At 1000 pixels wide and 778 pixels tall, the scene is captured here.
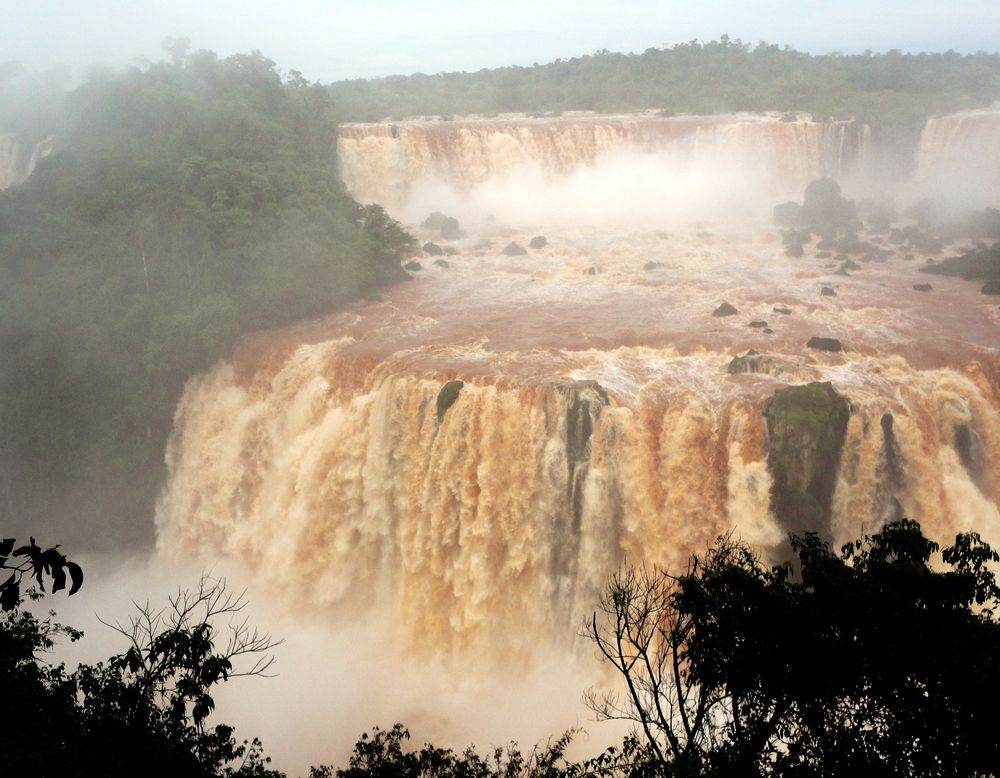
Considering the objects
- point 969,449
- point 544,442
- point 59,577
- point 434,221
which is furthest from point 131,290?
point 969,449

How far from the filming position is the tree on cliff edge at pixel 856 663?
5309 millimetres

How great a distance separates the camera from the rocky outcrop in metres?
13.7

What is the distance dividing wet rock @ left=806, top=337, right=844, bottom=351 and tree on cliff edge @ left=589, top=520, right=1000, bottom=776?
38.8 feet

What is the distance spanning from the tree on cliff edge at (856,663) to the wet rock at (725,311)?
46.3 feet

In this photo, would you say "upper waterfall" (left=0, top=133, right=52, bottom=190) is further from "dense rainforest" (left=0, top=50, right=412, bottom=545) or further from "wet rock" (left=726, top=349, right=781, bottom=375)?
"wet rock" (left=726, top=349, right=781, bottom=375)

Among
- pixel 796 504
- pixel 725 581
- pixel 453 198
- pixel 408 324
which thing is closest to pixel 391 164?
pixel 453 198

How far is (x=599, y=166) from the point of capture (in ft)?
121

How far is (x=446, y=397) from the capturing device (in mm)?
15352

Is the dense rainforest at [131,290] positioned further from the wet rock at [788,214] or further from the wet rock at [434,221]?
the wet rock at [788,214]

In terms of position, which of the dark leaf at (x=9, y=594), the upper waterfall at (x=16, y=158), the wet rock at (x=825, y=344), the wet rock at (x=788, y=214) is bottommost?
the dark leaf at (x=9, y=594)

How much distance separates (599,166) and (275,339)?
72.1 ft

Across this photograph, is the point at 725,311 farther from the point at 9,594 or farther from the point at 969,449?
the point at 9,594

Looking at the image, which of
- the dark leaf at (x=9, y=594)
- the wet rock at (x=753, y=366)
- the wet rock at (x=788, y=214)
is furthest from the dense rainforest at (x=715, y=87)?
the dark leaf at (x=9, y=594)

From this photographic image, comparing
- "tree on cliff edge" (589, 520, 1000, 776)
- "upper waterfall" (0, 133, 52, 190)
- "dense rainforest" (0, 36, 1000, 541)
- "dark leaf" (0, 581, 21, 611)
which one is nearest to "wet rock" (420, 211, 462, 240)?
Answer: "dense rainforest" (0, 36, 1000, 541)
